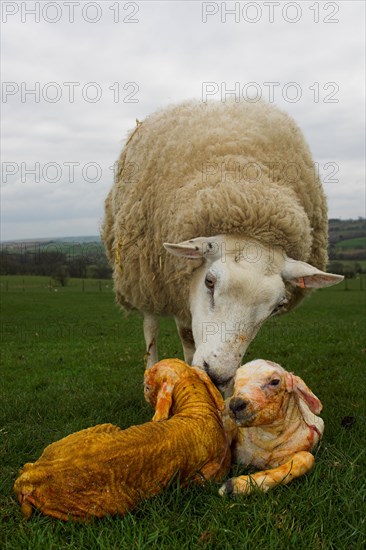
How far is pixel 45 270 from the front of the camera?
47.2 metres

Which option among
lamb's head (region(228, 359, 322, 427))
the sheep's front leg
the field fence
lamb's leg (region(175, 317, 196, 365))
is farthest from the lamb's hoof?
the field fence

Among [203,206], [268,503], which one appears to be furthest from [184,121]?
[268,503]

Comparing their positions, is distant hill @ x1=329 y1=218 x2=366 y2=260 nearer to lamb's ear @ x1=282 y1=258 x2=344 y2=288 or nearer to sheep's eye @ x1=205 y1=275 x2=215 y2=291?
lamb's ear @ x1=282 y1=258 x2=344 y2=288

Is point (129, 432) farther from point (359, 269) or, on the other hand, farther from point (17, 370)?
point (359, 269)

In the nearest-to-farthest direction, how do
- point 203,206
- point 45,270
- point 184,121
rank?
point 203,206 < point 184,121 < point 45,270

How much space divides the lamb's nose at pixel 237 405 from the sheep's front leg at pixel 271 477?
381 millimetres

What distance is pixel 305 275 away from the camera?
4.39 meters

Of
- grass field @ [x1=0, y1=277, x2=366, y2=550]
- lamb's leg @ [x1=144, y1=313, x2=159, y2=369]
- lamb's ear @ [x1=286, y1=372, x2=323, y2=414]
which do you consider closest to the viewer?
grass field @ [x1=0, y1=277, x2=366, y2=550]

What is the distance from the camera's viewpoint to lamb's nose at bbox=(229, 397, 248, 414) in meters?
3.13

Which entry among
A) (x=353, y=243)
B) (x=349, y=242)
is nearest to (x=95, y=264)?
(x=353, y=243)

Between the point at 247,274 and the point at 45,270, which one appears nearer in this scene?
the point at 247,274

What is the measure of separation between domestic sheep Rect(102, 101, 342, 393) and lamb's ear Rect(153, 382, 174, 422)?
0.36 metres

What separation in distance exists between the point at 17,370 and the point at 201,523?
597cm

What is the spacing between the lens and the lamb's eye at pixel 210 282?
414 centimetres
